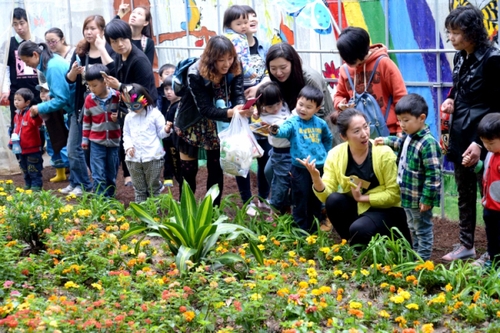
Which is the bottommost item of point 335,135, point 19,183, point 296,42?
point 19,183

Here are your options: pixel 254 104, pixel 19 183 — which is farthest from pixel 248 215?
pixel 19 183

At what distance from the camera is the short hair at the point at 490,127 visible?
492 centimetres

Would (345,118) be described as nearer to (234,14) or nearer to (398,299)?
(398,299)

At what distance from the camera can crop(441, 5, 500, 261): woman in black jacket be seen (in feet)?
17.2

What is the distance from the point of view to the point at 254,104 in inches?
254

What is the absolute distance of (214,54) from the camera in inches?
253

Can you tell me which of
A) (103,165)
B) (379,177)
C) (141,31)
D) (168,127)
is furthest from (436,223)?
(141,31)

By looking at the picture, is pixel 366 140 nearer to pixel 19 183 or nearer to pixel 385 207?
pixel 385 207

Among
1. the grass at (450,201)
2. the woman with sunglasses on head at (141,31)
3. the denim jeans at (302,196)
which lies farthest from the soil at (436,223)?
the woman with sunglasses on head at (141,31)

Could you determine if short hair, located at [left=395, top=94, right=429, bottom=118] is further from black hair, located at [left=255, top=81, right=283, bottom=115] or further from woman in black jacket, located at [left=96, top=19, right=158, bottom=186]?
woman in black jacket, located at [left=96, top=19, right=158, bottom=186]

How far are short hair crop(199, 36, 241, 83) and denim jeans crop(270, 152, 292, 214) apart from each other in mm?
857

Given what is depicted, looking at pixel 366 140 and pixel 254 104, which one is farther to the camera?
pixel 254 104

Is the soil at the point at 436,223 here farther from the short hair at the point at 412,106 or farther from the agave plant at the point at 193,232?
the agave plant at the point at 193,232

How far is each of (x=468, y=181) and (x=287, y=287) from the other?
1.86 m
